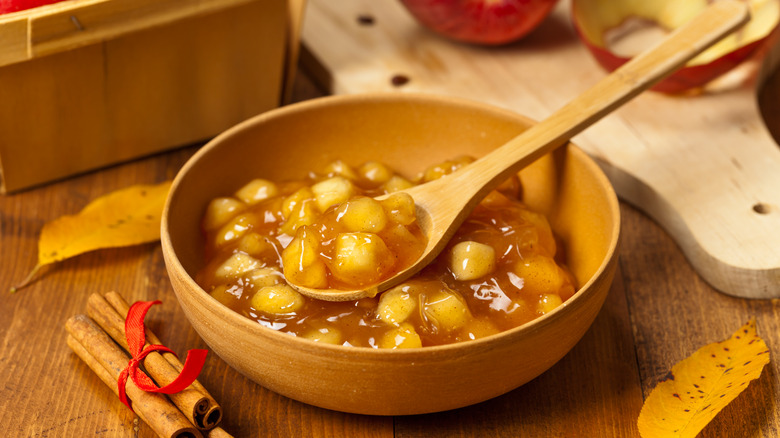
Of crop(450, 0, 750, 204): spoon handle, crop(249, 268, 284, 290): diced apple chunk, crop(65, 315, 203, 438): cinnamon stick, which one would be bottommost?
crop(65, 315, 203, 438): cinnamon stick

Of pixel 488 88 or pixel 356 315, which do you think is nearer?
pixel 356 315

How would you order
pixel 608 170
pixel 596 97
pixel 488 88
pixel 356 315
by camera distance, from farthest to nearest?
pixel 488 88 → pixel 608 170 → pixel 596 97 → pixel 356 315

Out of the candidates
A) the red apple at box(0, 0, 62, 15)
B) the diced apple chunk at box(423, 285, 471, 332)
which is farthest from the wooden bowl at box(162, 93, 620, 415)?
the red apple at box(0, 0, 62, 15)

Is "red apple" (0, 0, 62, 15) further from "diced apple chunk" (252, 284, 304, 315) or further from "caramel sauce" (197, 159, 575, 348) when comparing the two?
"diced apple chunk" (252, 284, 304, 315)

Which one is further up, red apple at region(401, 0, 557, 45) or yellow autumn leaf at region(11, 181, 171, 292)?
red apple at region(401, 0, 557, 45)

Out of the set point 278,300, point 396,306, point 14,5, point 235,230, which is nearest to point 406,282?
point 396,306

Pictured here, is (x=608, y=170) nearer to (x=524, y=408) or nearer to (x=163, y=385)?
(x=524, y=408)

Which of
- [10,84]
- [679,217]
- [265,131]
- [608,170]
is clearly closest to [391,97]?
[265,131]
